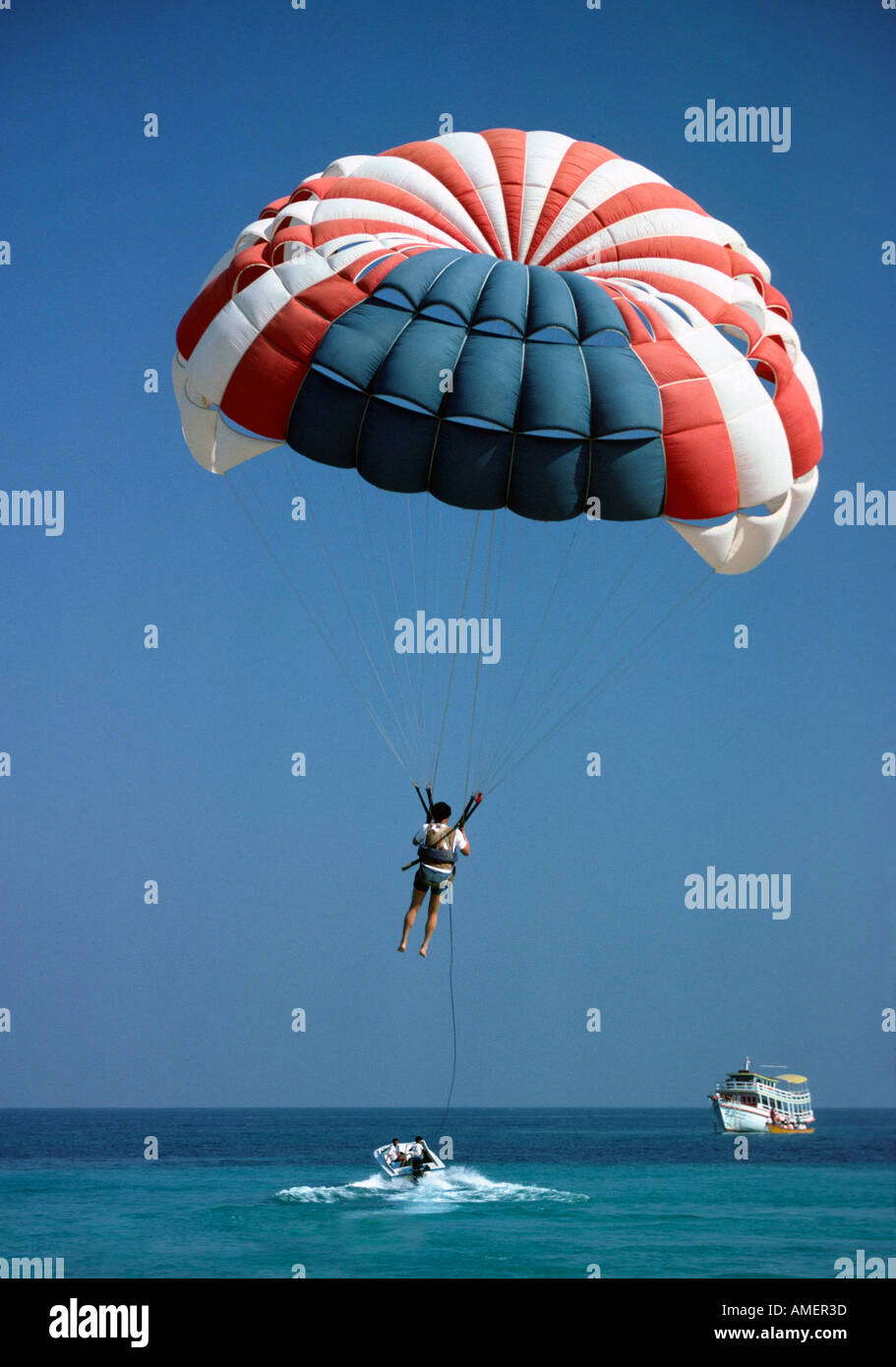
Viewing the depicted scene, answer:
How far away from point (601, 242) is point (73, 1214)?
1223 inches

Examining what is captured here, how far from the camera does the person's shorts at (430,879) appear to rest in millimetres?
13180

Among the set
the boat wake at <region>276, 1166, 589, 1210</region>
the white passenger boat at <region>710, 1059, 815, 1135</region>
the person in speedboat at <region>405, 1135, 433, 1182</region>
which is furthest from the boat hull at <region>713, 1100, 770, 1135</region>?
the person in speedboat at <region>405, 1135, 433, 1182</region>

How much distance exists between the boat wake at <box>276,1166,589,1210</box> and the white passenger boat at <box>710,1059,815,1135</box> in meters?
15.2

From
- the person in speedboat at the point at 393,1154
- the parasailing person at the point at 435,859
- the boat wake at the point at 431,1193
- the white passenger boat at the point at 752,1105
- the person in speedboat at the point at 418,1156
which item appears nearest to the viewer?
the parasailing person at the point at 435,859

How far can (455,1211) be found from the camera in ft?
116

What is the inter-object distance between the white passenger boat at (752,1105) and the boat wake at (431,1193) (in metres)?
15.2

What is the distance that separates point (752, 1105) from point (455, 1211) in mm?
29309

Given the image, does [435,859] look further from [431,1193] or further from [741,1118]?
[741,1118]

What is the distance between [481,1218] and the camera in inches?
1342

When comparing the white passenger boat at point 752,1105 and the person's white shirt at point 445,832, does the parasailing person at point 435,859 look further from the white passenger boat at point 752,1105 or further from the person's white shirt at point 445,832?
the white passenger boat at point 752,1105

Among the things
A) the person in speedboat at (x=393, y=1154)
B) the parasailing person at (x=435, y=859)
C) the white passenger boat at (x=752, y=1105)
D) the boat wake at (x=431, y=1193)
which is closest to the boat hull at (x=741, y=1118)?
the white passenger boat at (x=752, y=1105)
